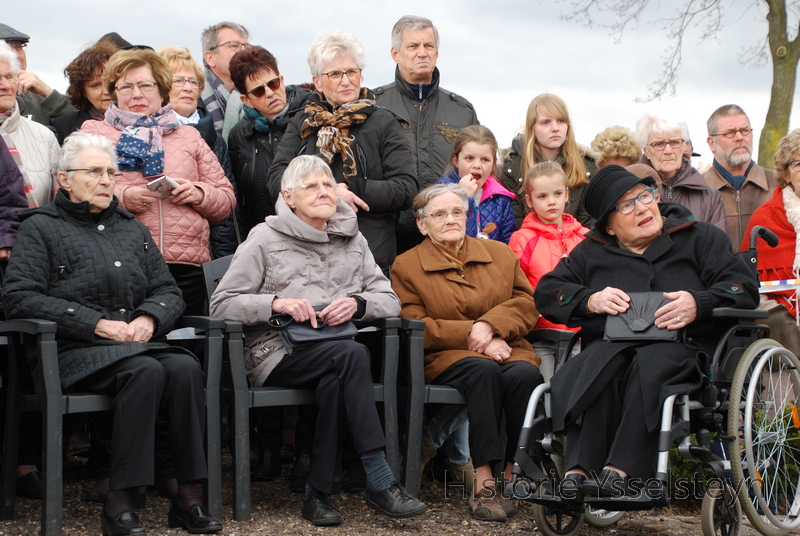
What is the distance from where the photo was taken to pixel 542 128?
5949 mm

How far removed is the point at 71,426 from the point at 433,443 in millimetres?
2025

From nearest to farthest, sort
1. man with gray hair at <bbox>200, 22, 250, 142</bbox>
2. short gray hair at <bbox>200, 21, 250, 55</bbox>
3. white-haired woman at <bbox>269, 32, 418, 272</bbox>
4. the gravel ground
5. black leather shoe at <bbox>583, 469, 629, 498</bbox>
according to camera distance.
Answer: black leather shoe at <bbox>583, 469, 629, 498</bbox>
the gravel ground
white-haired woman at <bbox>269, 32, 418, 272</bbox>
man with gray hair at <bbox>200, 22, 250, 142</bbox>
short gray hair at <bbox>200, 21, 250, 55</bbox>

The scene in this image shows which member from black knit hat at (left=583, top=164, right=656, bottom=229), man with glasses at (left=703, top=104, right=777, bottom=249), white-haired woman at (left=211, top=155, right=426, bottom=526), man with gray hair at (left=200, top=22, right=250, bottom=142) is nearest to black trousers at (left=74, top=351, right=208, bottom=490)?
white-haired woman at (left=211, top=155, right=426, bottom=526)

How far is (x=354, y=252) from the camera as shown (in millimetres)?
4812

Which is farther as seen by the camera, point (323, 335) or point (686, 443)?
point (323, 335)

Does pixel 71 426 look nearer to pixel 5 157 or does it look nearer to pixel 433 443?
pixel 5 157

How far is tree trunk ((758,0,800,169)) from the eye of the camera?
11.2 m

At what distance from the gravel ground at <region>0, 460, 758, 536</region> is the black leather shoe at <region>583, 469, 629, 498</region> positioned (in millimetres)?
636

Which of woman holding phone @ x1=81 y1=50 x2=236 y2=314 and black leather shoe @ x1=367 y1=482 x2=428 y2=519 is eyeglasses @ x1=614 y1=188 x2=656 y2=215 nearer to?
black leather shoe @ x1=367 y1=482 x2=428 y2=519

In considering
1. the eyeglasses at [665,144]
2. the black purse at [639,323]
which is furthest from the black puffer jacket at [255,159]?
the black purse at [639,323]

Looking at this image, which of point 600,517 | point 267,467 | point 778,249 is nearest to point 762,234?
point 778,249

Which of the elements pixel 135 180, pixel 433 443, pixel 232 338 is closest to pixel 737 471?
pixel 433 443

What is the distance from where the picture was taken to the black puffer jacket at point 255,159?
5.74 meters

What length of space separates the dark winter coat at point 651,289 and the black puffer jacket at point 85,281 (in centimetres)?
179
